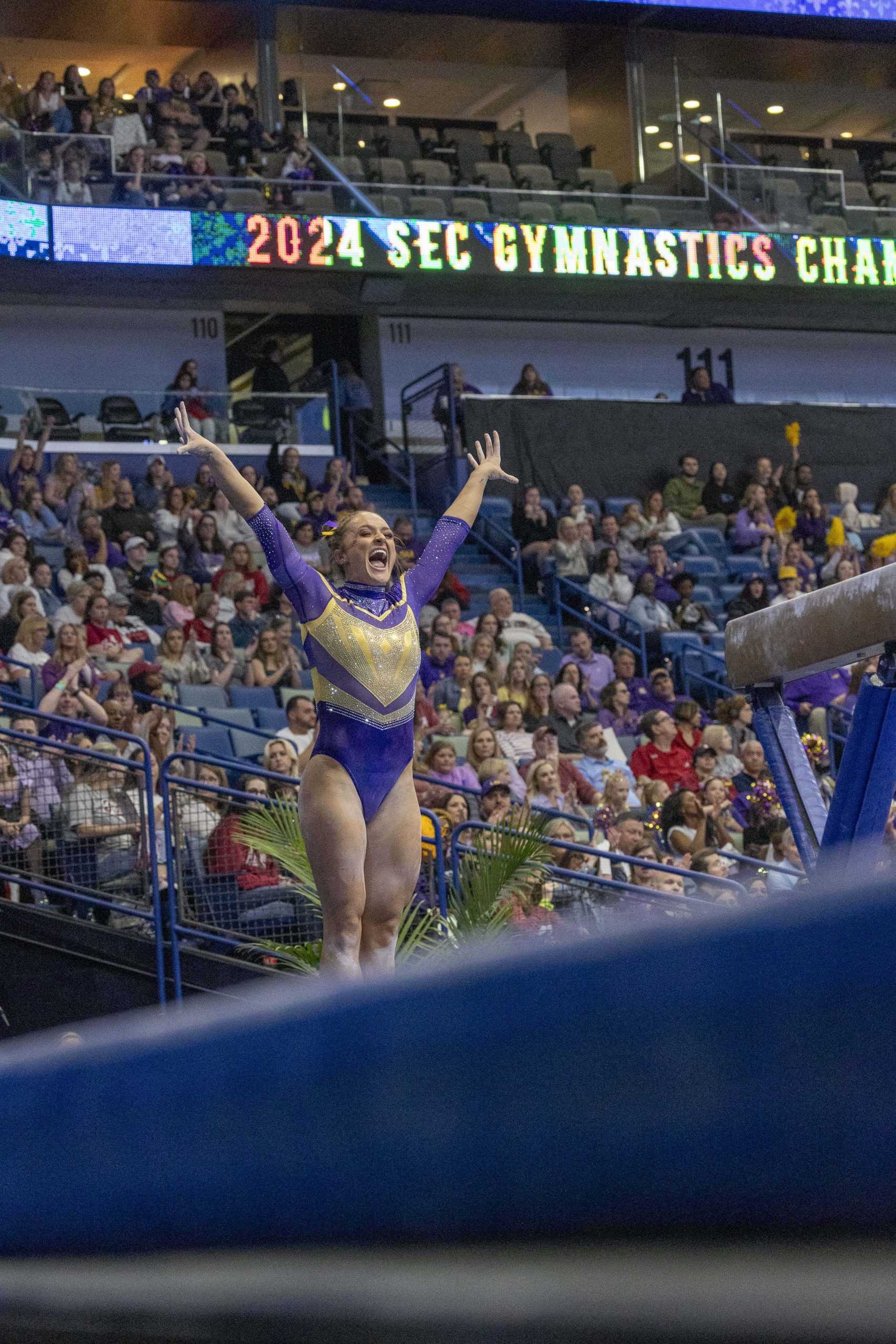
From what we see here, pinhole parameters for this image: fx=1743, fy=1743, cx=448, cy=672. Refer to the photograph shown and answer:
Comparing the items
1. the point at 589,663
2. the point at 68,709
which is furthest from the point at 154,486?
the point at 68,709

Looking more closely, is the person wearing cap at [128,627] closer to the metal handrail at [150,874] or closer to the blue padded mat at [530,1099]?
the metal handrail at [150,874]

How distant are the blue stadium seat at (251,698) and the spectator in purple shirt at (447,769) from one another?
1656 millimetres

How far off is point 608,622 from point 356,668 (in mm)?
10504

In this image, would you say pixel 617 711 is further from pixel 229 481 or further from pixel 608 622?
pixel 229 481

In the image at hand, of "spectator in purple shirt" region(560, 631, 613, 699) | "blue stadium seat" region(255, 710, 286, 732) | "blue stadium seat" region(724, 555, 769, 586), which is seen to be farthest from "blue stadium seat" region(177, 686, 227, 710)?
"blue stadium seat" region(724, 555, 769, 586)

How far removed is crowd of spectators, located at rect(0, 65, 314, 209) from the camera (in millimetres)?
17000

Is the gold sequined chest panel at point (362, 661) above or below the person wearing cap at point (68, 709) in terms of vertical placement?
below

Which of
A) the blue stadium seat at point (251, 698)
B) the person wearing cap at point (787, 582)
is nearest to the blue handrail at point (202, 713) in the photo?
the blue stadium seat at point (251, 698)

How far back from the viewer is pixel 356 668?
178 inches

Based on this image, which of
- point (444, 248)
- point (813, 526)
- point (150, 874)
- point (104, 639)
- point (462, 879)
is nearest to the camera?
point (462, 879)

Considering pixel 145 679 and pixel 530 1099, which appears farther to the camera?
pixel 145 679

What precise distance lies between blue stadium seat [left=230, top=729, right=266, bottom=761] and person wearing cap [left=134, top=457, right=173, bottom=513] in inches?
178

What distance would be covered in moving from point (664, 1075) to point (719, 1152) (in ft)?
0.14

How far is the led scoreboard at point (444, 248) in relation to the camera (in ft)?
56.6
